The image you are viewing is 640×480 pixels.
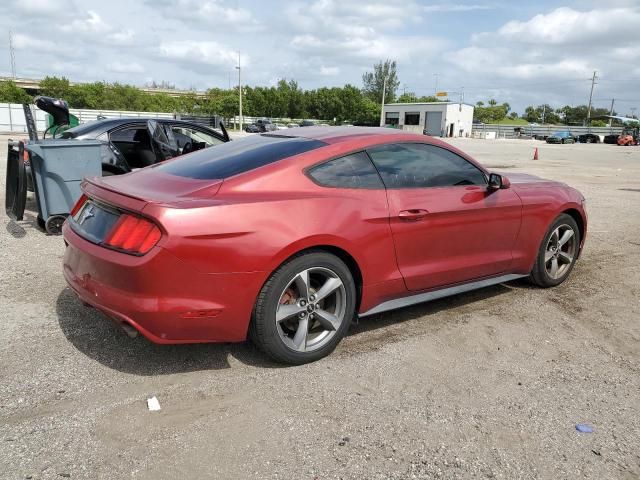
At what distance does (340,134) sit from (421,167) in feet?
2.18

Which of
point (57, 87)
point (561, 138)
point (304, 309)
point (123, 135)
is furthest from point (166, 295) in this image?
point (57, 87)

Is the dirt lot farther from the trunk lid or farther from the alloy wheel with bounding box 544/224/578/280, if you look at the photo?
the trunk lid

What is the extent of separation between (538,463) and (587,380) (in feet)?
3.54

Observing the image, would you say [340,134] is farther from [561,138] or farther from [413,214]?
[561,138]

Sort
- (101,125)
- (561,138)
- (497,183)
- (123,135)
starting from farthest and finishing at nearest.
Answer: (561,138) → (123,135) → (101,125) → (497,183)

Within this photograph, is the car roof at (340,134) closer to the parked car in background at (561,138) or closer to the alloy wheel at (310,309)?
the alloy wheel at (310,309)

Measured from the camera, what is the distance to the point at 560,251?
5.16 meters

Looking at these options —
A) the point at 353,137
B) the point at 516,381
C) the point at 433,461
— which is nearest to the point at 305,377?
the point at 433,461

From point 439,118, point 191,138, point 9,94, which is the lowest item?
point 191,138

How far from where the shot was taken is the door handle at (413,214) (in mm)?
3760

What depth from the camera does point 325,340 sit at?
3.55 metres

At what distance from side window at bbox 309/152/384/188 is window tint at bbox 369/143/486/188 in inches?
3.3

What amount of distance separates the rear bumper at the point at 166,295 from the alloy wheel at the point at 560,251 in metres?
3.15

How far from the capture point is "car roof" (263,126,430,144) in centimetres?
389
